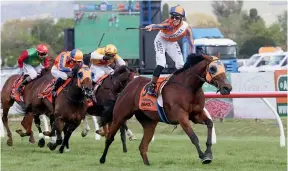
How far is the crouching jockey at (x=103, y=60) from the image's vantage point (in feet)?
44.6

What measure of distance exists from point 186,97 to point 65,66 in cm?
383

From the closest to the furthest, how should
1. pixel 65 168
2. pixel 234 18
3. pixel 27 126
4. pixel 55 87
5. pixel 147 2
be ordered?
pixel 65 168 → pixel 55 87 → pixel 27 126 → pixel 147 2 → pixel 234 18

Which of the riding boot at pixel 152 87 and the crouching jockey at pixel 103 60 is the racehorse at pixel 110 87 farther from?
the riding boot at pixel 152 87

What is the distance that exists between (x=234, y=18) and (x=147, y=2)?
5074 cm

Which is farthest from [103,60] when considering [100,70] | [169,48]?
[169,48]

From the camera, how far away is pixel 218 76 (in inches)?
378

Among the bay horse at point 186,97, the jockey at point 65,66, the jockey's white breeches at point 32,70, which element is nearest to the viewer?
the bay horse at point 186,97

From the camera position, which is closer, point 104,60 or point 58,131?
point 58,131

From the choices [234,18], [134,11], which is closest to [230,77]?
[134,11]

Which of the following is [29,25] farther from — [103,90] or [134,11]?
[103,90]

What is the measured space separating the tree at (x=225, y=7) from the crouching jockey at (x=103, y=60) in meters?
74.0

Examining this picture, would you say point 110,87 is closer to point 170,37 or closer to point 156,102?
point 170,37

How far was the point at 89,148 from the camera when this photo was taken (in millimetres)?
13172

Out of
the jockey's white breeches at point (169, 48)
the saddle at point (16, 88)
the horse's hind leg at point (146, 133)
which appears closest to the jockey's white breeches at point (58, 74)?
the saddle at point (16, 88)
